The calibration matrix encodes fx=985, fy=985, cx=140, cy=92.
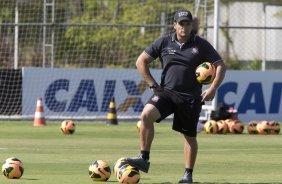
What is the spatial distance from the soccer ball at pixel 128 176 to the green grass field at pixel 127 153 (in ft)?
1.92

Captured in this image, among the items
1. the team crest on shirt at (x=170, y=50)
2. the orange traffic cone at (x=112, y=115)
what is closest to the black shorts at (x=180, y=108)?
the team crest on shirt at (x=170, y=50)

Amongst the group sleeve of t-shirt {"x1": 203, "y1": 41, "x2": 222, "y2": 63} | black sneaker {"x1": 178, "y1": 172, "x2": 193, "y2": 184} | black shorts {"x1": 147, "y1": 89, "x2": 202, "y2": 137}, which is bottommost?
black sneaker {"x1": 178, "y1": 172, "x2": 193, "y2": 184}

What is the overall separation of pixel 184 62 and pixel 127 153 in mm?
4879

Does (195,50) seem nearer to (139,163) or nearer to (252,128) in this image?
(139,163)

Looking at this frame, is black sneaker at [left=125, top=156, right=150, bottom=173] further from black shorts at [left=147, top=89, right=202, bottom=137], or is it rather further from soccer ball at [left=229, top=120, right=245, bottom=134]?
soccer ball at [left=229, top=120, right=245, bottom=134]

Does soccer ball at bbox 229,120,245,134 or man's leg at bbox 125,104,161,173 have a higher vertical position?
man's leg at bbox 125,104,161,173

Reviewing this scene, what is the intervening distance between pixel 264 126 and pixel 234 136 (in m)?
1.01

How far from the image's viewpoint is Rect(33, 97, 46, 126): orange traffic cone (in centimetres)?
2494

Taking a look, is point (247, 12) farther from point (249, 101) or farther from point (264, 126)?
point (264, 126)

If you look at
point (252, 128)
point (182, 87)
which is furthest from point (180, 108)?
point (252, 128)

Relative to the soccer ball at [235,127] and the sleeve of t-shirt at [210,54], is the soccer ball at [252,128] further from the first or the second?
the sleeve of t-shirt at [210,54]

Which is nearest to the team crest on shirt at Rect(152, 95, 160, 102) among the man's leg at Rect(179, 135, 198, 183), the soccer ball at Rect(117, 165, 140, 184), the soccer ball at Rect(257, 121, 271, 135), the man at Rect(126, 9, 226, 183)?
Answer: the man at Rect(126, 9, 226, 183)

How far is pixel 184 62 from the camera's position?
12.9 meters

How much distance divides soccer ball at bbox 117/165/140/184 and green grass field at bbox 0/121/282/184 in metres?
0.58
